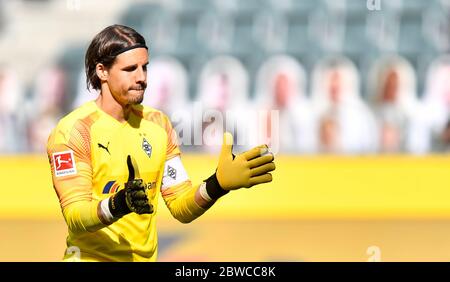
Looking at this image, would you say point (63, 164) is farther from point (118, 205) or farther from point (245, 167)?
point (245, 167)

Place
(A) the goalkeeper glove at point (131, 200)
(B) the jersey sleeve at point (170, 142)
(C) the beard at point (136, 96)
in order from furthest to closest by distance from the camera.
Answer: (B) the jersey sleeve at point (170, 142), (C) the beard at point (136, 96), (A) the goalkeeper glove at point (131, 200)

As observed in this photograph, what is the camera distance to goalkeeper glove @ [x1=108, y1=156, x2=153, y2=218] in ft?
13.0

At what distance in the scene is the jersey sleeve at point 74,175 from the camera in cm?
419

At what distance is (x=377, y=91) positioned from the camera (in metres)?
13.4

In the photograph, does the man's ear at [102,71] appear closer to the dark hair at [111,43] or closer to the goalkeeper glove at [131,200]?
the dark hair at [111,43]

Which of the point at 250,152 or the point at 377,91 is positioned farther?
the point at 377,91

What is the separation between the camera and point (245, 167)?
14.0ft

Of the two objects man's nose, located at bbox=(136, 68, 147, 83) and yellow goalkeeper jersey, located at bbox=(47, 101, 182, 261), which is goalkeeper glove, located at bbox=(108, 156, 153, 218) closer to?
A: yellow goalkeeper jersey, located at bbox=(47, 101, 182, 261)

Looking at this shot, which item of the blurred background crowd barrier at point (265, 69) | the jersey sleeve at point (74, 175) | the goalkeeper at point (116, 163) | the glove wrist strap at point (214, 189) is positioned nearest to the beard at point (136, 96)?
the goalkeeper at point (116, 163)

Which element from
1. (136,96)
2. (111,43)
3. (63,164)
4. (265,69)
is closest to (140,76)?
(136,96)

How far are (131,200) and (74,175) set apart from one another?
1.40ft
